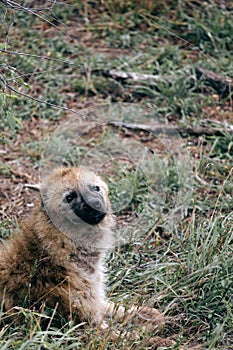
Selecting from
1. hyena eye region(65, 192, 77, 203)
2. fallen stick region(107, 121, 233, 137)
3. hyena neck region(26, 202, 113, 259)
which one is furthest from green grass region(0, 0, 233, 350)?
hyena eye region(65, 192, 77, 203)

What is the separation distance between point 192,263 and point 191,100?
2955 millimetres

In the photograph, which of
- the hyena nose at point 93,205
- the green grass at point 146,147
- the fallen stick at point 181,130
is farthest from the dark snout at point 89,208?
the fallen stick at point 181,130

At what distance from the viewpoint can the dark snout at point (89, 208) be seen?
4918 millimetres

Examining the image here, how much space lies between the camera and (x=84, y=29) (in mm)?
8695

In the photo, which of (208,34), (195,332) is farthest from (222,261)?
(208,34)

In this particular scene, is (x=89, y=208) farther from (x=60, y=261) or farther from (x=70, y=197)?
(x=60, y=261)

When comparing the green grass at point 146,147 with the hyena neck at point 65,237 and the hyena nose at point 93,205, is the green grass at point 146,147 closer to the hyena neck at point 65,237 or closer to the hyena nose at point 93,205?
the hyena neck at point 65,237

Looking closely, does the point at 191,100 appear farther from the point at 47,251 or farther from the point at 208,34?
the point at 47,251

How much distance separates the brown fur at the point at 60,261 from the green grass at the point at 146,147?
0.39 ft

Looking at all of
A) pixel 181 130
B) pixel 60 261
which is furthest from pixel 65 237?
pixel 181 130

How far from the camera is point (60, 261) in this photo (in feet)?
15.7

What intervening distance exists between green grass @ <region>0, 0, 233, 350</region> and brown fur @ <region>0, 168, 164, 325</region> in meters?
0.12

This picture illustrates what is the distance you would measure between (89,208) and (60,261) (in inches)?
16.7

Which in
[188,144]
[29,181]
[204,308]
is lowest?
[29,181]
